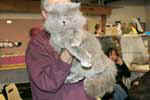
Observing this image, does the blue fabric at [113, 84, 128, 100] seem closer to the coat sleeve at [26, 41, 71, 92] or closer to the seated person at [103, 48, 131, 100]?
the seated person at [103, 48, 131, 100]

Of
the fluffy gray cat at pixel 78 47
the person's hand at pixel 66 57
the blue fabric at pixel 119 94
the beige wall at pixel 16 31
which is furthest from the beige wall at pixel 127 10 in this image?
the person's hand at pixel 66 57

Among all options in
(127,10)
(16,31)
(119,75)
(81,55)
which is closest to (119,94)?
(119,75)

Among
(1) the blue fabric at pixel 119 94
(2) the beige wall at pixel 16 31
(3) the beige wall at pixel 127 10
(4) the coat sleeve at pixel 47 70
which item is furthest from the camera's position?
(3) the beige wall at pixel 127 10

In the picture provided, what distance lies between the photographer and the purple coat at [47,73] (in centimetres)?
84

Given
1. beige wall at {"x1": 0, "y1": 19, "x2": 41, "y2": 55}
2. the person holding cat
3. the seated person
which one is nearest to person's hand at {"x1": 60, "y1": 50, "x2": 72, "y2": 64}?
the person holding cat

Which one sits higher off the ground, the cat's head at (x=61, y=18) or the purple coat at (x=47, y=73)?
the cat's head at (x=61, y=18)

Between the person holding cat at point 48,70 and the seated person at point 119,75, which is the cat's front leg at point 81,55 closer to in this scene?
the person holding cat at point 48,70

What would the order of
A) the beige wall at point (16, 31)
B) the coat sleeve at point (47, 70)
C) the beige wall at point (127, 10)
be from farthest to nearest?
the beige wall at point (127, 10), the beige wall at point (16, 31), the coat sleeve at point (47, 70)

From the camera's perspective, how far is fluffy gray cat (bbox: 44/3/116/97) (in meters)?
0.88

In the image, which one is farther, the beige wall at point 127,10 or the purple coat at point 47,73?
the beige wall at point 127,10

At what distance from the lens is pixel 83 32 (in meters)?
0.96

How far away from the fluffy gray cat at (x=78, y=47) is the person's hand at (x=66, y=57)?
2 cm

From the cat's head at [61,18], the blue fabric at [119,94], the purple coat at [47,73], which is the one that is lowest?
the blue fabric at [119,94]

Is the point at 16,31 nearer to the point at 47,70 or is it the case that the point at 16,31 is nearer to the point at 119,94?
the point at 119,94
